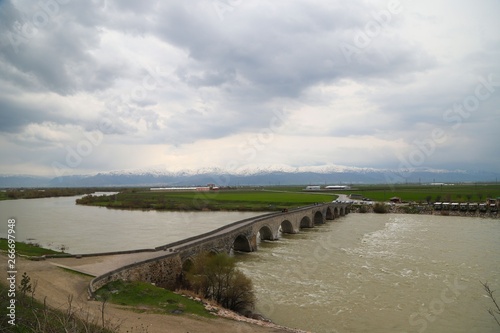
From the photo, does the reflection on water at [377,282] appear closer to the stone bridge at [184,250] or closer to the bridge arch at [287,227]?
the stone bridge at [184,250]

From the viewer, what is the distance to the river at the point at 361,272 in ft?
50.1

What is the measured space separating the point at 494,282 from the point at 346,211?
48453 millimetres

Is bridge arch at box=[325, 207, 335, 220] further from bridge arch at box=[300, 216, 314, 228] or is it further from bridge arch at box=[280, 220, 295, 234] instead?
bridge arch at box=[280, 220, 295, 234]

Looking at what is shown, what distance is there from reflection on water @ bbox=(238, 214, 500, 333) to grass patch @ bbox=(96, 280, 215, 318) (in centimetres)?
358

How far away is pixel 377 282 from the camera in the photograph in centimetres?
2003

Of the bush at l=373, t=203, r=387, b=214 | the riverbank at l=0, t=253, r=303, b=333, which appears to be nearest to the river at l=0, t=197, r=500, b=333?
the riverbank at l=0, t=253, r=303, b=333

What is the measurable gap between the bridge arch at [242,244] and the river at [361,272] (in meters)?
1.25

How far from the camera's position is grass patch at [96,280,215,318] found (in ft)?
45.1

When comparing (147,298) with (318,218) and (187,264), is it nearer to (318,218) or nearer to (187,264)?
(187,264)

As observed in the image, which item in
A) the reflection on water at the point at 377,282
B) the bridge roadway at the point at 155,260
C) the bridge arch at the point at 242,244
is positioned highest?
the bridge roadway at the point at 155,260

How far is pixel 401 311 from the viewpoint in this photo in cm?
1593

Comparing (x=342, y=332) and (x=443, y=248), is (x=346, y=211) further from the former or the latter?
(x=342, y=332)

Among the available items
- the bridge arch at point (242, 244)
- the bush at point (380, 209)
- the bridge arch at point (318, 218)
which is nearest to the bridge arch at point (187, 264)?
the bridge arch at point (242, 244)

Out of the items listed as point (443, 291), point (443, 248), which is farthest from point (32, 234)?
point (443, 248)
